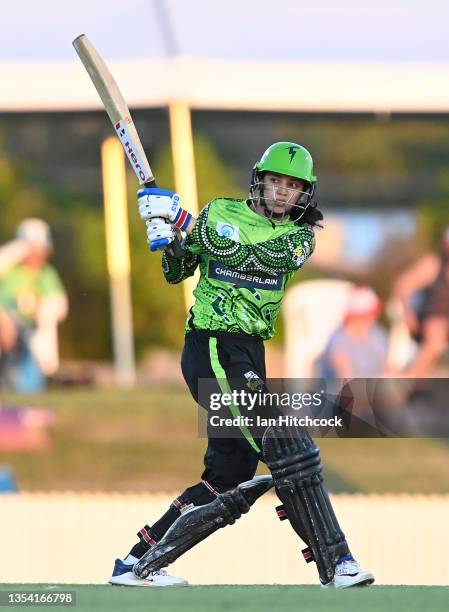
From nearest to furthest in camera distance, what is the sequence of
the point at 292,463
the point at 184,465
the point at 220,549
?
the point at 292,463
the point at 220,549
the point at 184,465

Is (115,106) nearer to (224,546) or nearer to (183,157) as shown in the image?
(224,546)

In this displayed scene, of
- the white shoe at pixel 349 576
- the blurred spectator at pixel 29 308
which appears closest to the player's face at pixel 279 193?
the white shoe at pixel 349 576

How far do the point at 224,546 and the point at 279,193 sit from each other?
384 centimetres

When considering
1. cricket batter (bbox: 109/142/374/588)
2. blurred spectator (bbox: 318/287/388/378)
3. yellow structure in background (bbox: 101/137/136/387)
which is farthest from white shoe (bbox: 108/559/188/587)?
yellow structure in background (bbox: 101/137/136/387)

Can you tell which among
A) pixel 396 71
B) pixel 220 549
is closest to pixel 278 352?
pixel 396 71

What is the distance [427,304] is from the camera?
12320 mm

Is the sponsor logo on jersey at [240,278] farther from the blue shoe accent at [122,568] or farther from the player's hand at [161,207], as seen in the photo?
the blue shoe accent at [122,568]

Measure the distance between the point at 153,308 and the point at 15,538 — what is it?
5831 mm

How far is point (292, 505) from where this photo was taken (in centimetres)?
402

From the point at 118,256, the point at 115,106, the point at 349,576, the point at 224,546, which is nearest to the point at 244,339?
the point at 349,576

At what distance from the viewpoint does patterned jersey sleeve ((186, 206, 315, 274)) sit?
403 cm

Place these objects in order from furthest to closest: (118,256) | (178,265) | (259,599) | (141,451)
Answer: (141,451) → (118,256) → (178,265) → (259,599)

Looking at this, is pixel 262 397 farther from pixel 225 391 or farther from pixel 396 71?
pixel 396 71

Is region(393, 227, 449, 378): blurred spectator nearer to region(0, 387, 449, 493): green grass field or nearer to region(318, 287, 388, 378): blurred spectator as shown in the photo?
region(318, 287, 388, 378): blurred spectator
